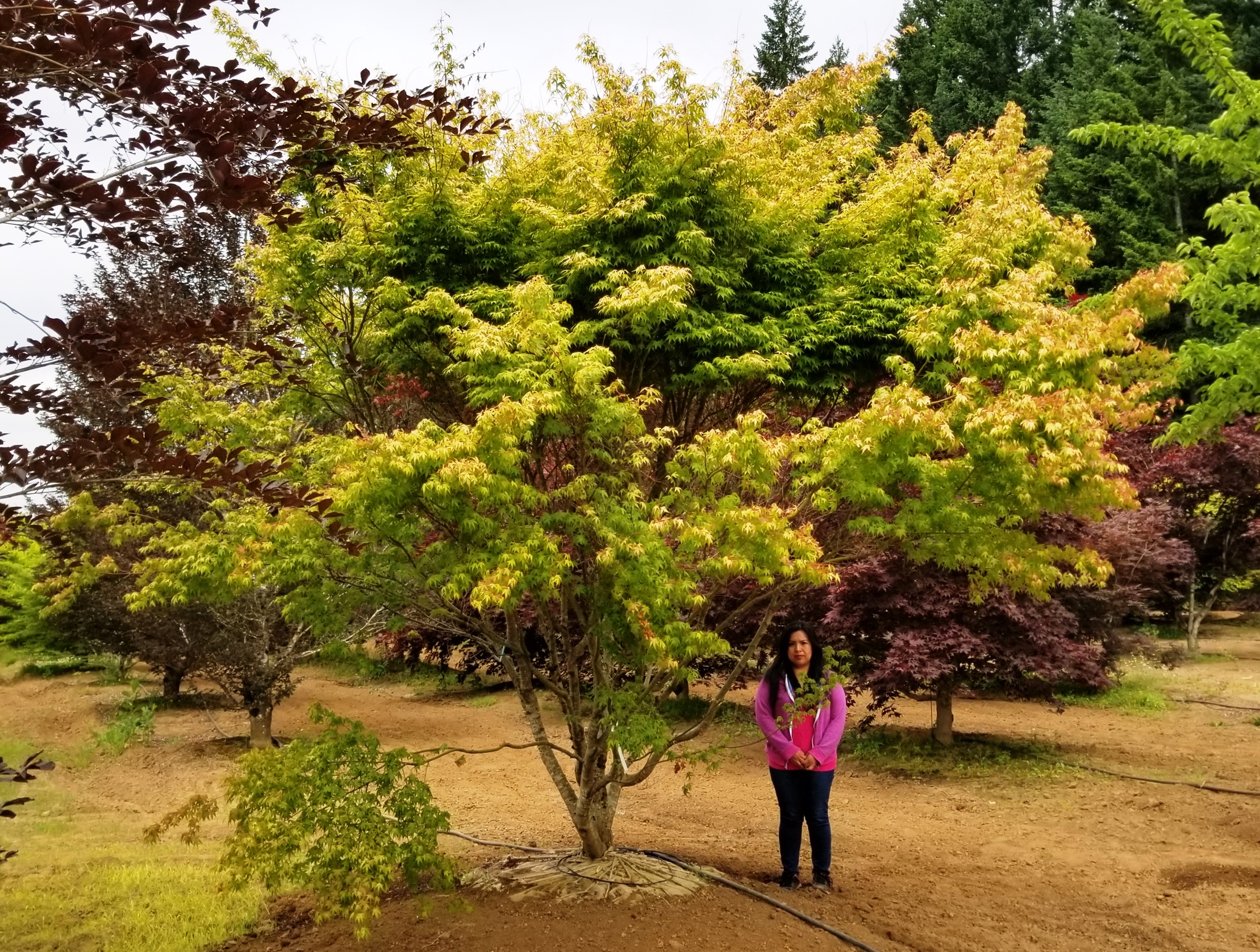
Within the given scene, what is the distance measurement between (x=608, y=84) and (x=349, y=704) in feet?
38.9

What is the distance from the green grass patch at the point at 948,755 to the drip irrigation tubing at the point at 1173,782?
0.23 metres

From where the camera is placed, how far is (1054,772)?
8547 mm

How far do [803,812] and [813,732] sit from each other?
536mm

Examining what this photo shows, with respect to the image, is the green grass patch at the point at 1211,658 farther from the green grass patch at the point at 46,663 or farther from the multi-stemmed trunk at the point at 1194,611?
the green grass patch at the point at 46,663

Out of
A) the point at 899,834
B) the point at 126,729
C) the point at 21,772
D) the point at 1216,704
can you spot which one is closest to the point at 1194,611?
the point at 1216,704

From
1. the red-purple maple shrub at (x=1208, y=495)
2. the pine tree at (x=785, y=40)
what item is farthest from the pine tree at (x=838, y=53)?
the red-purple maple shrub at (x=1208, y=495)

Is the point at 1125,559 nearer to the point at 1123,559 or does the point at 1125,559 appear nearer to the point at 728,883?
the point at 1123,559

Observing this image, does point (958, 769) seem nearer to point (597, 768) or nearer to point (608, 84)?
point (597, 768)

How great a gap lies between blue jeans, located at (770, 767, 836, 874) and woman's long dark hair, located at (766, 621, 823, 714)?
419 millimetres

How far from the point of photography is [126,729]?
10508mm

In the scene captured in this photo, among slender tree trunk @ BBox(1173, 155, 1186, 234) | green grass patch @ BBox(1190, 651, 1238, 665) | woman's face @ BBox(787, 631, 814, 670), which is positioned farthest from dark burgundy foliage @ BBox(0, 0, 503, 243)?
slender tree trunk @ BBox(1173, 155, 1186, 234)

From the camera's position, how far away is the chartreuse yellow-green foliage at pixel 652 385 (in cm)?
404

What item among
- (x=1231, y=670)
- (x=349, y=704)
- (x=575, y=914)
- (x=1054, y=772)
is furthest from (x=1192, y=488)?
(x=349, y=704)

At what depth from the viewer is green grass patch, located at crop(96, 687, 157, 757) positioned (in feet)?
33.1
